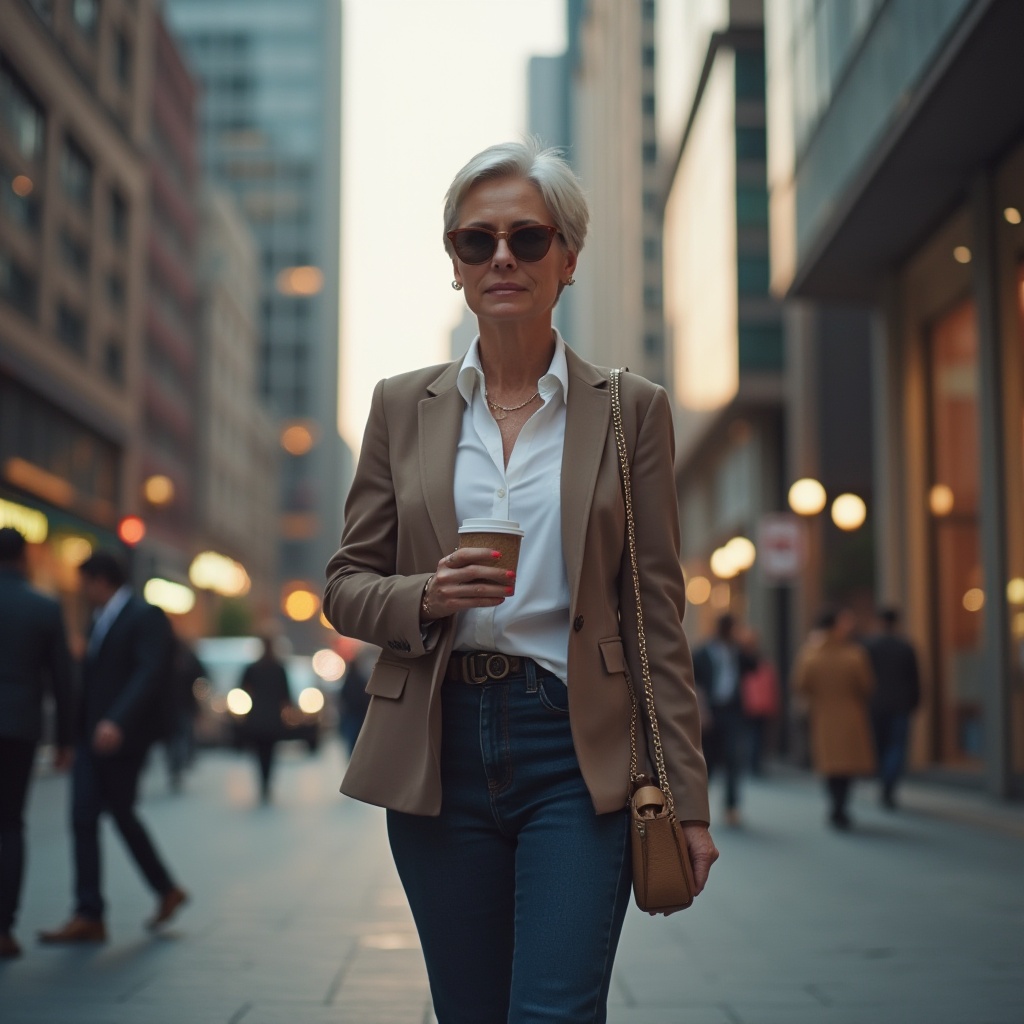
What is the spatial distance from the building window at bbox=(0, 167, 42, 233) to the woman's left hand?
27.6 m

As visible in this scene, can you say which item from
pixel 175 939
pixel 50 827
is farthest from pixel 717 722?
pixel 175 939

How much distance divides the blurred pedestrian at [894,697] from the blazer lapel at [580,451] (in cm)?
1249

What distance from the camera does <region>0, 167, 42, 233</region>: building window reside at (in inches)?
1123

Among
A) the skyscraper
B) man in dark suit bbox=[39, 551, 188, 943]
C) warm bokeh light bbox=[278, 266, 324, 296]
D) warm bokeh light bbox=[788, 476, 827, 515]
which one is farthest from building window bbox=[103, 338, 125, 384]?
warm bokeh light bbox=[278, 266, 324, 296]

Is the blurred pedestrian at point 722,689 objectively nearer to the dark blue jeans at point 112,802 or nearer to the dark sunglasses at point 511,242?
the dark blue jeans at point 112,802

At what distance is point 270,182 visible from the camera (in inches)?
4899

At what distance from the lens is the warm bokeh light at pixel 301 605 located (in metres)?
107

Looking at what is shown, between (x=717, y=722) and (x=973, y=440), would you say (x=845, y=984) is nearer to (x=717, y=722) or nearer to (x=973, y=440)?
(x=717, y=722)

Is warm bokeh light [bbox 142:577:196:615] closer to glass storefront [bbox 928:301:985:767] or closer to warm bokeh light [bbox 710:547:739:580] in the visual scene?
warm bokeh light [bbox 710:547:739:580]

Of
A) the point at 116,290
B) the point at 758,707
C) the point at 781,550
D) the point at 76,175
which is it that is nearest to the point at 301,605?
the point at 116,290

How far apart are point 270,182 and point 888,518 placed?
363 ft

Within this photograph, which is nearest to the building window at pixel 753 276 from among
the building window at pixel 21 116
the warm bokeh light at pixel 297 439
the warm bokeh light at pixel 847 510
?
the warm bokeh light at pixel 847 510

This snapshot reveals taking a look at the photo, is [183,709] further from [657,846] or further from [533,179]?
[657,846]

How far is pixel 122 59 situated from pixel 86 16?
3.92 m
